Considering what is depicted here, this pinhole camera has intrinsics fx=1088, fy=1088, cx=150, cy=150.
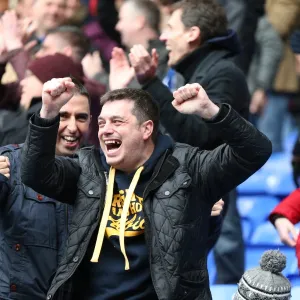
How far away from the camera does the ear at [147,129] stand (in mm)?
5254

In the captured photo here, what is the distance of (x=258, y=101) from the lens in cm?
952

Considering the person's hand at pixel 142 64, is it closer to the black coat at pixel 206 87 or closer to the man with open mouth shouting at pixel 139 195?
the black coat at pixel 206 87

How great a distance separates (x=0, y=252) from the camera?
5312 mm

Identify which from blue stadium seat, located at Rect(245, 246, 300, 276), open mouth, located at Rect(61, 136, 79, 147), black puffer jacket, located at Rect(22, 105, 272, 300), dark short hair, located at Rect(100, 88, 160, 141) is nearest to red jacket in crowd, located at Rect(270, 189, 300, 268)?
black puffer jacket, located at Rect(22, 105, 272, 300)

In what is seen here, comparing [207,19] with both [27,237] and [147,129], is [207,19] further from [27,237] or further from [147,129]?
[27,237]

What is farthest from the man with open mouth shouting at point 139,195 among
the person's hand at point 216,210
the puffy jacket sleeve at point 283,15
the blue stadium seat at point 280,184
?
the puffy jacket sleeve at point 283,15

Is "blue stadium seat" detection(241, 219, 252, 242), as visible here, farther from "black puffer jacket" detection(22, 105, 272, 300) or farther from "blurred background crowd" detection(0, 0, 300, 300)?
"black puffer jacket" detection(22, 105, 272, 300)

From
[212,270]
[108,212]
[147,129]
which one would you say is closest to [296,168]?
[212,270]

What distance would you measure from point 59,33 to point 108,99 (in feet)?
10.8

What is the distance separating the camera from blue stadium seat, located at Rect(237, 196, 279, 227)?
348 inches

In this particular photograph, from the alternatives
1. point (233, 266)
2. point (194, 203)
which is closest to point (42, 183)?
point (194, 203)

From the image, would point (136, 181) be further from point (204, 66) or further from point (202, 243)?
point (204, 66)

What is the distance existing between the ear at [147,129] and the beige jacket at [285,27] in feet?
14.5

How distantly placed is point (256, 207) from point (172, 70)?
2078 mm
